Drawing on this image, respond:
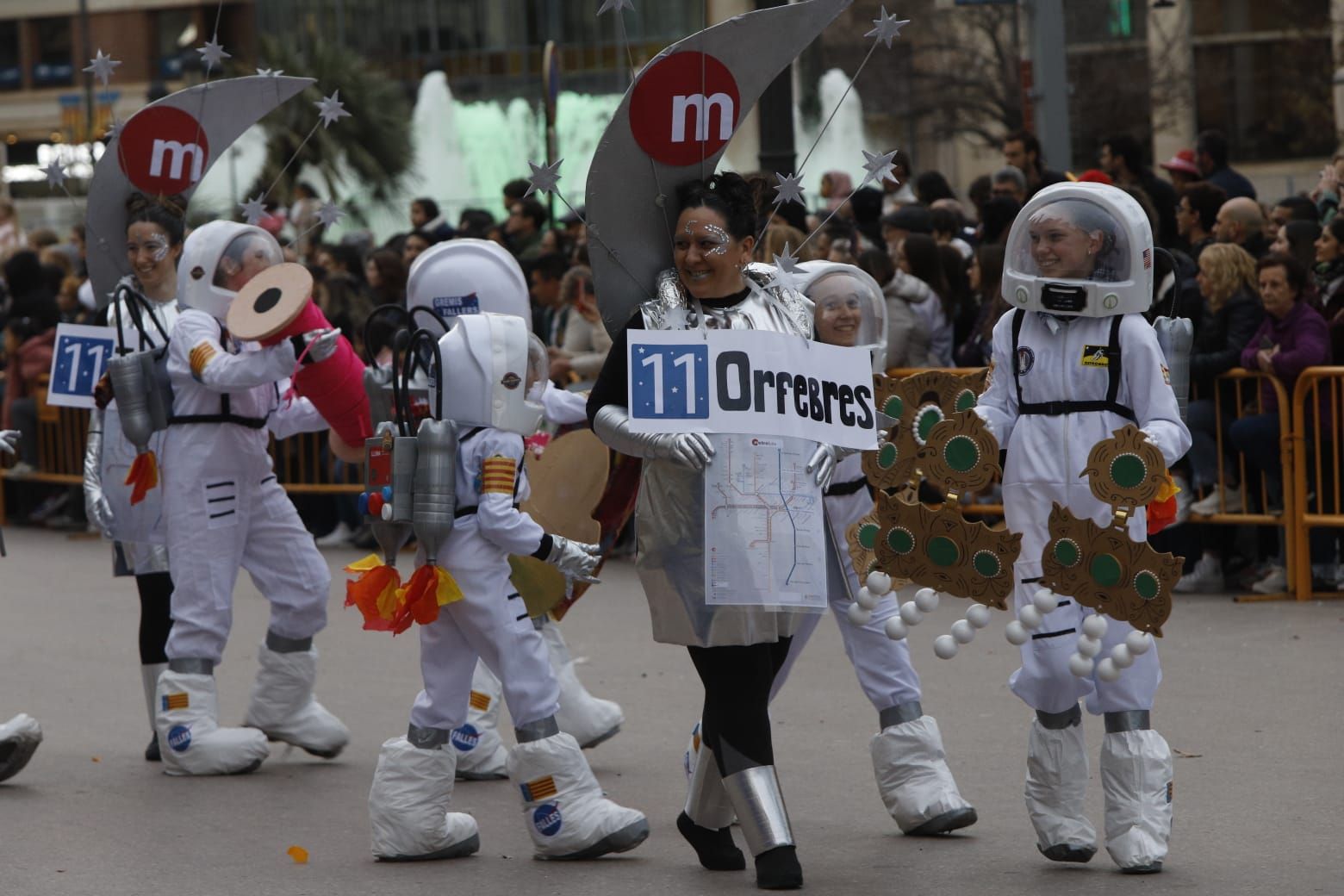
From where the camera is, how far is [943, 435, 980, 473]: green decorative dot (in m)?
5.71

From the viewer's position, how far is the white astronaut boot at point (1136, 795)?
562 centimetres

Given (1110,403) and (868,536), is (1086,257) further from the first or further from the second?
(868,536)

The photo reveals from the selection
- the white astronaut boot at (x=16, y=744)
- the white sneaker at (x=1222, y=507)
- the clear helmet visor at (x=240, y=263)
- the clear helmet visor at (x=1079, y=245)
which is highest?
the clear helmet visor at (x=240, y=263)

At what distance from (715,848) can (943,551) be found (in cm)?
107

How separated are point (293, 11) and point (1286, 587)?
54852mm

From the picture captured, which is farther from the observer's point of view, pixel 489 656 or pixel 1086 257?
pixel 489 656

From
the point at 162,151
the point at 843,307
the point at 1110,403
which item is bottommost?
the point at 1110,403

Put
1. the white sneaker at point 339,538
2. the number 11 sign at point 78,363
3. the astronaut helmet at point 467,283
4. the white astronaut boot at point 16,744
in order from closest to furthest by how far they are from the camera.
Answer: the astronaut helmet at point 467,283
the white astronaut boot at point 16,744
the number 11 sign at point 78,363
the white sneaker at point 339,538

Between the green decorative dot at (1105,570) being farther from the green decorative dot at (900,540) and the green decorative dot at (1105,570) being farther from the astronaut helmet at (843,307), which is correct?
the astronaut helmet at (843,307)

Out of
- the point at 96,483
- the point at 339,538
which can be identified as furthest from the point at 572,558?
the point at 339,538

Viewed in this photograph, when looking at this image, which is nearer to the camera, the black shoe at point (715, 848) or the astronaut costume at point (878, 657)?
the black shoe at point (715, 848)

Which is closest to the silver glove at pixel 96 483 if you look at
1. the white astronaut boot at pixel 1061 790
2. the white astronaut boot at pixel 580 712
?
the white astronaut boot at pixel 580 712

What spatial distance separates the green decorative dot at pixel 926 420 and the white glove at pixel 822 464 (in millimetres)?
383

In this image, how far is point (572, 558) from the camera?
A: 6.19 m
